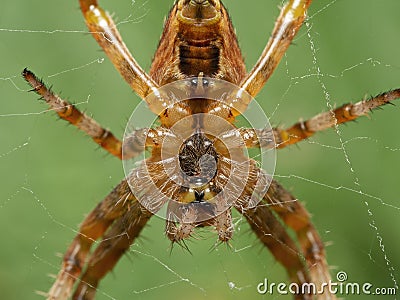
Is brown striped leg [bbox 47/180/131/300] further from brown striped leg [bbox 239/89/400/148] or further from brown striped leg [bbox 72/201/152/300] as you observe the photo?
brown striped leg [bbox 239/89/400/148]

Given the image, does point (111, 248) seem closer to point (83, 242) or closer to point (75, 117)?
point (83, 242)

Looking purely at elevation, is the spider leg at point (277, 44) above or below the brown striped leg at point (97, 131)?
above

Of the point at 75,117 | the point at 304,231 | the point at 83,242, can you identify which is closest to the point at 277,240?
the point at 304,231

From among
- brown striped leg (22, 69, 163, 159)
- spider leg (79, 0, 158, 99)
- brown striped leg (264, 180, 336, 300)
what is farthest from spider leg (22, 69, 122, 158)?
brown striped leg (264, 180, 336, 300)

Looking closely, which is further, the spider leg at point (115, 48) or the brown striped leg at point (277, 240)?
the brown striped leg at point (277, 240)

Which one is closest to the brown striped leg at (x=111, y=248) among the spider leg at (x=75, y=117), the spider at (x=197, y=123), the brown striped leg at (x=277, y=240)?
the spider at (x=197, y=123)

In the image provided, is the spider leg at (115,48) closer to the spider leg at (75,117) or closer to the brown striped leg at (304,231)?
the spider leg at (75,117)

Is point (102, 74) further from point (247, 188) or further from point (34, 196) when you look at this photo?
point (247, 188)

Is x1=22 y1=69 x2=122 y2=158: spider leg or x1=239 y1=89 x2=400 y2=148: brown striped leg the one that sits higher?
x1=239 y1=89 x2=400 y2=148: brown striped leg
